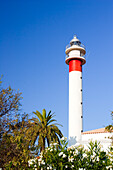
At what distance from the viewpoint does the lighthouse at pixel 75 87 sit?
31062 mm

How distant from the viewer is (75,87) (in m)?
32.6

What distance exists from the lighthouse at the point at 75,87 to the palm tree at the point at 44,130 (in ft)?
17.1

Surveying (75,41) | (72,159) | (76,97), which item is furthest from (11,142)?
(75,41)

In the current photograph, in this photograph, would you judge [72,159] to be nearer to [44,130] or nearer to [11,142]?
[11,142]

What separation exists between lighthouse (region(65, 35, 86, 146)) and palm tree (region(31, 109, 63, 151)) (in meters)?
5.21

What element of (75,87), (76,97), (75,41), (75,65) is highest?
(75,41)

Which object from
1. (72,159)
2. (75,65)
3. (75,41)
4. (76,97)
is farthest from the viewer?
(75,41)

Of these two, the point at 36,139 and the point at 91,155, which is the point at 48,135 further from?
the point at 91,155

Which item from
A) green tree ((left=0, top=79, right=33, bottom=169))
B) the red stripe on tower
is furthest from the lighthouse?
green tree ((left=0, top=79, right=33, bottom=169))

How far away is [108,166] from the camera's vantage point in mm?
9453

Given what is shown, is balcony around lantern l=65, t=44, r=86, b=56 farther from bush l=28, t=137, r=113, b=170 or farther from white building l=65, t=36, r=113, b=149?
bush l=28, t=137, r=113, b=170

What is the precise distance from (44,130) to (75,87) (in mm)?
9618

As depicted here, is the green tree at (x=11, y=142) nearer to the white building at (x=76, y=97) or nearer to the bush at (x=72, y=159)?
the bush at (x=72, y=159)

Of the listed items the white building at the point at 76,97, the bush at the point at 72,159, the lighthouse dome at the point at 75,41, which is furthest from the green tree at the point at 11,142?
the lighthouse dome at the point at 75,41
